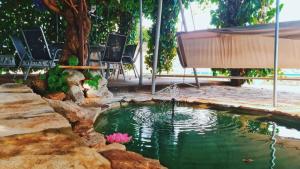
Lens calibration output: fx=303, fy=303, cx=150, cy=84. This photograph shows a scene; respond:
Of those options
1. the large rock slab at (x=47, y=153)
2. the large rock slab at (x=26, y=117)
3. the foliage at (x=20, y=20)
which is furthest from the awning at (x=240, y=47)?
the foliage at (x=20, y=20)

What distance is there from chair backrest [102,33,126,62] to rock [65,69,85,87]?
2.09 metres

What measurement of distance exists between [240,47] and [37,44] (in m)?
3.67

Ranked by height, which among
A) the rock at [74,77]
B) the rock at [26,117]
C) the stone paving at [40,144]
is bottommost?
the stone paving at [40,144]

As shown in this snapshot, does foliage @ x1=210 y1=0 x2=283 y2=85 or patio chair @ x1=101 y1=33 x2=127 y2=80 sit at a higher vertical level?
foliage @ x1=210 y1=0 x2=283 y2=85

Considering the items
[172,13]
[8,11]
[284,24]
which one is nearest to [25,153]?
[284,24]

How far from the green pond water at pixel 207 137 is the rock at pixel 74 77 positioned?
0.80 m

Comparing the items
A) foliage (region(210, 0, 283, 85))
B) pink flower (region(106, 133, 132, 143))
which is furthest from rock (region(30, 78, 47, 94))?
foliage (region(210, 0, 283, 85))

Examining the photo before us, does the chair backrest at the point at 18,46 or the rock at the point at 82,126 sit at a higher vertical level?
the chair backrest at the point at 18,46

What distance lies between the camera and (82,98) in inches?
165

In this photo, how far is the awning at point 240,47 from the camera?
479 cm

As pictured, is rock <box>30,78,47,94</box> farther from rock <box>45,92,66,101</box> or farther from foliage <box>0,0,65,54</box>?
foliage <box>0,0,65,54</box>

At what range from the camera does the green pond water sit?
203 cm

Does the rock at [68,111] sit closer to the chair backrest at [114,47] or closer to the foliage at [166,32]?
the chair backrest at [114,47]

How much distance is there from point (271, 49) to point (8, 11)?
Result: 6833 mm
